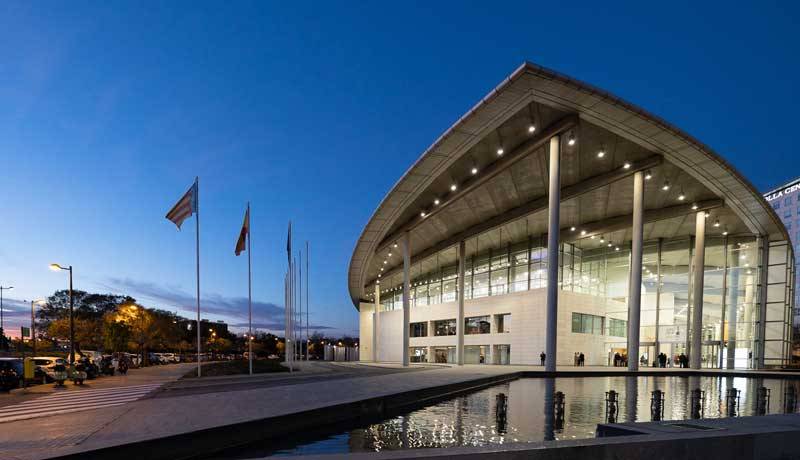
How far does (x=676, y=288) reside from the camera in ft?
142

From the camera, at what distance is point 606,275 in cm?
4638

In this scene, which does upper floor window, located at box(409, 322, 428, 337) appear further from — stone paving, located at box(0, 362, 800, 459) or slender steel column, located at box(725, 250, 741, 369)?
stone paving, located at box(0, 362, 800, 459)

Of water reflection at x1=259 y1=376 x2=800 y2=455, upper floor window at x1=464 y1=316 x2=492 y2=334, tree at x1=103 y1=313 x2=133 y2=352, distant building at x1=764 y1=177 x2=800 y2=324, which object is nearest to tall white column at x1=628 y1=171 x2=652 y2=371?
water reflection at x1=259 y1=376 x2=800 y2=455

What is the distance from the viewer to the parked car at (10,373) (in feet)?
59.4

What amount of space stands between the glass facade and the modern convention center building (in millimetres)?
110

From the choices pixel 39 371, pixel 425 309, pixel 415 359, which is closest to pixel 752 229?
pixel 425 309

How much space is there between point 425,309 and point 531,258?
15.9m

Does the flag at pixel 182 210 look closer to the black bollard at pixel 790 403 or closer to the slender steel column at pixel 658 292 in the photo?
the black bollard at pixel 790 403

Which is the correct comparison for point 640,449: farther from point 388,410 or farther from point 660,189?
point 660,189

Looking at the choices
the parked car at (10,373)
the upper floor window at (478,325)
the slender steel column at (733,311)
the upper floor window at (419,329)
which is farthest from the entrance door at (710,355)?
the parked car at (10,373)

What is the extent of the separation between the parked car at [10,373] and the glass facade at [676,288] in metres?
34.1

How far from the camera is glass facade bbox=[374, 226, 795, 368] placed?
39.6 metres

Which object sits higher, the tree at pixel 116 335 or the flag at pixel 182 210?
the flag at pixel 182 210

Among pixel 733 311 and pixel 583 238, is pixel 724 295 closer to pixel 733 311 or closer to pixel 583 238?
pixel 733 311
